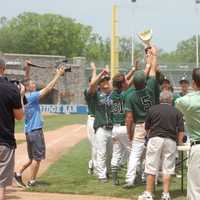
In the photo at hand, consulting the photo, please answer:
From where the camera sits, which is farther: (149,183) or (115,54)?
(115,54)

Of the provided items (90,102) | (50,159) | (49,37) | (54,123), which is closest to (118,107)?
(90,102)

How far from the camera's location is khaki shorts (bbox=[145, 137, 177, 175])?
346 inches

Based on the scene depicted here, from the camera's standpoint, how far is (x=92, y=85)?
10.6m

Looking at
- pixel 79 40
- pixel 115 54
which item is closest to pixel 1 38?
pixel 79 40

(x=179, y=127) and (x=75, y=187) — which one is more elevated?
(x=179, y=127)

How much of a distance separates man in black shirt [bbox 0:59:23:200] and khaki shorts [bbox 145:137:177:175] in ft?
8.39

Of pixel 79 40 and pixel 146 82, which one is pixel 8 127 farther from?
pixel 79 40

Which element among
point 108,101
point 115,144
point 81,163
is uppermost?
point 108,101

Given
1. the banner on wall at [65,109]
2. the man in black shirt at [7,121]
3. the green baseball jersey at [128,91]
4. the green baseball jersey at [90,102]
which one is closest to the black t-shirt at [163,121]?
the green baseball jersey at [128,91]

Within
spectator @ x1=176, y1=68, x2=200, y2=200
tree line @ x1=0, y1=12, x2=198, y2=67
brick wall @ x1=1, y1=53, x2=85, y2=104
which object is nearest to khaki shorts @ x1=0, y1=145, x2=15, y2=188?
spectator @ x1=176, y1=68, x2=200, y2=200

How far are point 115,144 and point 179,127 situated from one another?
7.17 feet

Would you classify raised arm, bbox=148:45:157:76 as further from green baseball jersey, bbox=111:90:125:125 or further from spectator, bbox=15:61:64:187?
spectator, bbox=15:61:64:187

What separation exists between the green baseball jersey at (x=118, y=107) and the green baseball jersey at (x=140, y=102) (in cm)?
89

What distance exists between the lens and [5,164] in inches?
275
